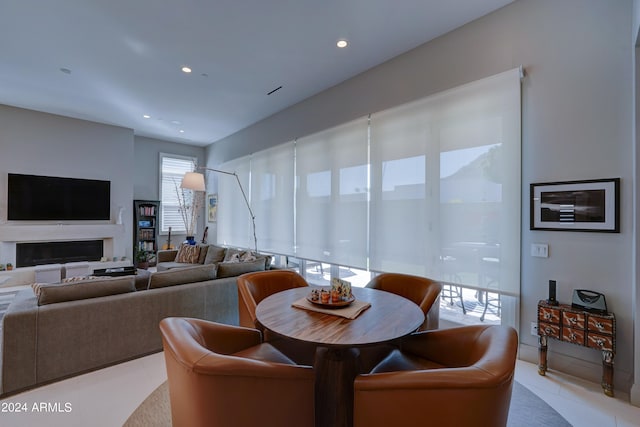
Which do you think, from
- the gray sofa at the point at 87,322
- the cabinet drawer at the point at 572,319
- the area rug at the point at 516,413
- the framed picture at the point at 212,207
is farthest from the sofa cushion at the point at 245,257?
the cabinet drawer at the point at 572,319

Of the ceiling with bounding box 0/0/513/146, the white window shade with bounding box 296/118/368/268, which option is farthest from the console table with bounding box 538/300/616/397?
the ceiling with bounding box 0/0/513/146

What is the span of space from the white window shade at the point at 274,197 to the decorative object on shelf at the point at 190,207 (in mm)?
2331

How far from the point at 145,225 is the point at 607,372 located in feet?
26.8

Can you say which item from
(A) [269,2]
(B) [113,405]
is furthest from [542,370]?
(A) [269,2]

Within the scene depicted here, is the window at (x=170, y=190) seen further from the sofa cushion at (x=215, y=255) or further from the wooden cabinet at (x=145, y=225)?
the sofa cushion at (x=215, y=255)

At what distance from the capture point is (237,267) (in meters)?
3.52

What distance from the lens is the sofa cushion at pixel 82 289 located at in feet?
7.82

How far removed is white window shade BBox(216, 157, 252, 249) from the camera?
620 cm

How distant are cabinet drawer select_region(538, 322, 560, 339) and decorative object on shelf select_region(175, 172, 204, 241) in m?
7.17

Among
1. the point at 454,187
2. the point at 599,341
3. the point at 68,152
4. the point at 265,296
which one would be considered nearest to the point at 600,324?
the point at 599,341

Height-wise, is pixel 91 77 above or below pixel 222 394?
above

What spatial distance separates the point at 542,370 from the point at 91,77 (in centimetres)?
629

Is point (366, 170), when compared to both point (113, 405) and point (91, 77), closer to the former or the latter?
point (113, 405)

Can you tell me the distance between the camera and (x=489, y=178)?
8.89ft
